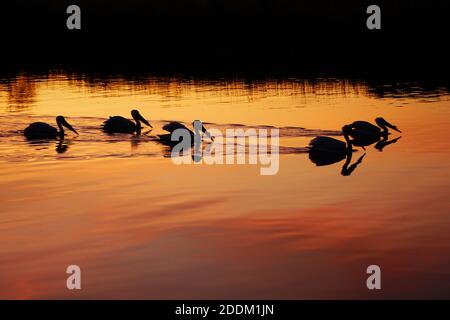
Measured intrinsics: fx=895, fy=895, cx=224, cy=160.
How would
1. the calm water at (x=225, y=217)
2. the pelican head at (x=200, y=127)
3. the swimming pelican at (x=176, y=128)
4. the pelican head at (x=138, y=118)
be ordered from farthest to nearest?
1. the pelican head at (x=138, y=118)
2. the pelican head at (x=200, y=127)
3. the swimming pelican at (x=176, y=128)
4. the calm water at (x=225, y=217)

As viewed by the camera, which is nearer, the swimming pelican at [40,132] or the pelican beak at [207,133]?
the pelican beak at [207,133]

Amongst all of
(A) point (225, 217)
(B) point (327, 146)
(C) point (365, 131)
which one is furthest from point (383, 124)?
(A) point (225, 217)

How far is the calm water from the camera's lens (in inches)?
355

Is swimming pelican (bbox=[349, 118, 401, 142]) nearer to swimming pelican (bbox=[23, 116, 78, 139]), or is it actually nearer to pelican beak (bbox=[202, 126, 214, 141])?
pelican beak (bbox=[202, 126, 214, 141])

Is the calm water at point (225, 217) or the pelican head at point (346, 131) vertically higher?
the pelican head at point (346, 131)

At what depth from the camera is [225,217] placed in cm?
1166

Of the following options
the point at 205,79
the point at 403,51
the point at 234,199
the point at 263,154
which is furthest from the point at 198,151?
the point at 403,51

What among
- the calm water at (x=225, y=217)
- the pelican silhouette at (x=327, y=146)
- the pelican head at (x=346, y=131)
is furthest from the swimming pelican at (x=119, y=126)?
the pelican head at (x=346, y=131)

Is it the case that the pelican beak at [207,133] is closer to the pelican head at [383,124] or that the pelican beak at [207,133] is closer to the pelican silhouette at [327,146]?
the pelican silhouette at [327,146]

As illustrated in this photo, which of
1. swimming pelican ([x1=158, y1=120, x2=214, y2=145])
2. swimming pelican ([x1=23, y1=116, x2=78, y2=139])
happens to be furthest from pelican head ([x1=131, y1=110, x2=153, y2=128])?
swimming pelican ([x1=23, y1=116, x2=78, y2=139])

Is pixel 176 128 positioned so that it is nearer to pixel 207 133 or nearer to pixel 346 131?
pixel 207 133

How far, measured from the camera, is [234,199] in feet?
41.9

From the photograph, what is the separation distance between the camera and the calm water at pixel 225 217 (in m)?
9.02
